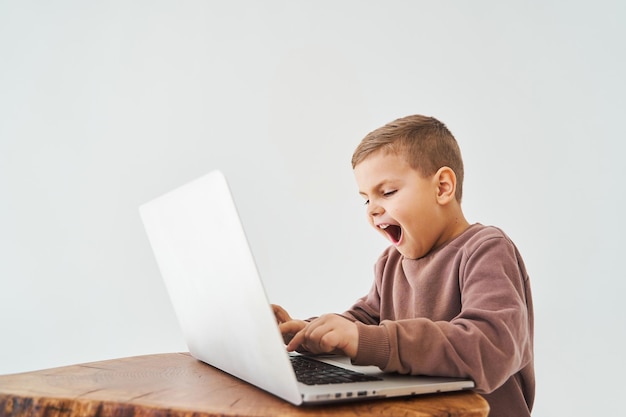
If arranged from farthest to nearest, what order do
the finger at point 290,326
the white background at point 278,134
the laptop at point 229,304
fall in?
1. the white background at point 278,134
2. the finger at point 290,326
3. the laptop at point 229,304

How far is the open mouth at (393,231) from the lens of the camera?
3.80ft

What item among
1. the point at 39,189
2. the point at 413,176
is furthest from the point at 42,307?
the point at 413,176

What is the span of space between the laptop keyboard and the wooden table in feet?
0.20

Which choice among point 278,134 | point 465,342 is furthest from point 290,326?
point 278,134

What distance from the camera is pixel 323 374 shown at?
813 mm

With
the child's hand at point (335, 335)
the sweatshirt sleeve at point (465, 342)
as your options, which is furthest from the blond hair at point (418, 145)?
the child's hand at point (335, 335)

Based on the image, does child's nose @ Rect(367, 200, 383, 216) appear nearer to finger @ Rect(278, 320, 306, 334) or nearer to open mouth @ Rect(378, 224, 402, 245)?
open mouth @ Rect(378, 224, 402, 245)

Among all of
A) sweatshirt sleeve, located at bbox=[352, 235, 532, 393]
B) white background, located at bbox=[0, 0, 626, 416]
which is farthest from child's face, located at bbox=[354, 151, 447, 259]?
white background, located at bbox=[0, 0, 626, 416]

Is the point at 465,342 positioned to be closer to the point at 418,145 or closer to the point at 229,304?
the point at 229,304

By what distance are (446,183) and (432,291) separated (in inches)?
7.9

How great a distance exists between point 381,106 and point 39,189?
1.26 metres

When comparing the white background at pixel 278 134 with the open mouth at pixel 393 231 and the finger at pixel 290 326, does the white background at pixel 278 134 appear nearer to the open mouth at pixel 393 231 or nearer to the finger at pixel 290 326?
the open mouth at pixel 393 231

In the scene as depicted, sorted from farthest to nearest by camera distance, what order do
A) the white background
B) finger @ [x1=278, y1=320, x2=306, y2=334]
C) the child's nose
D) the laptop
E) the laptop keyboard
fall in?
the white background
the child's nose
finger @ [x1=278, y1=320, x2=306, y2=334]
the laptop keyboard
the laptop

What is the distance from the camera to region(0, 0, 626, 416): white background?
204cm
